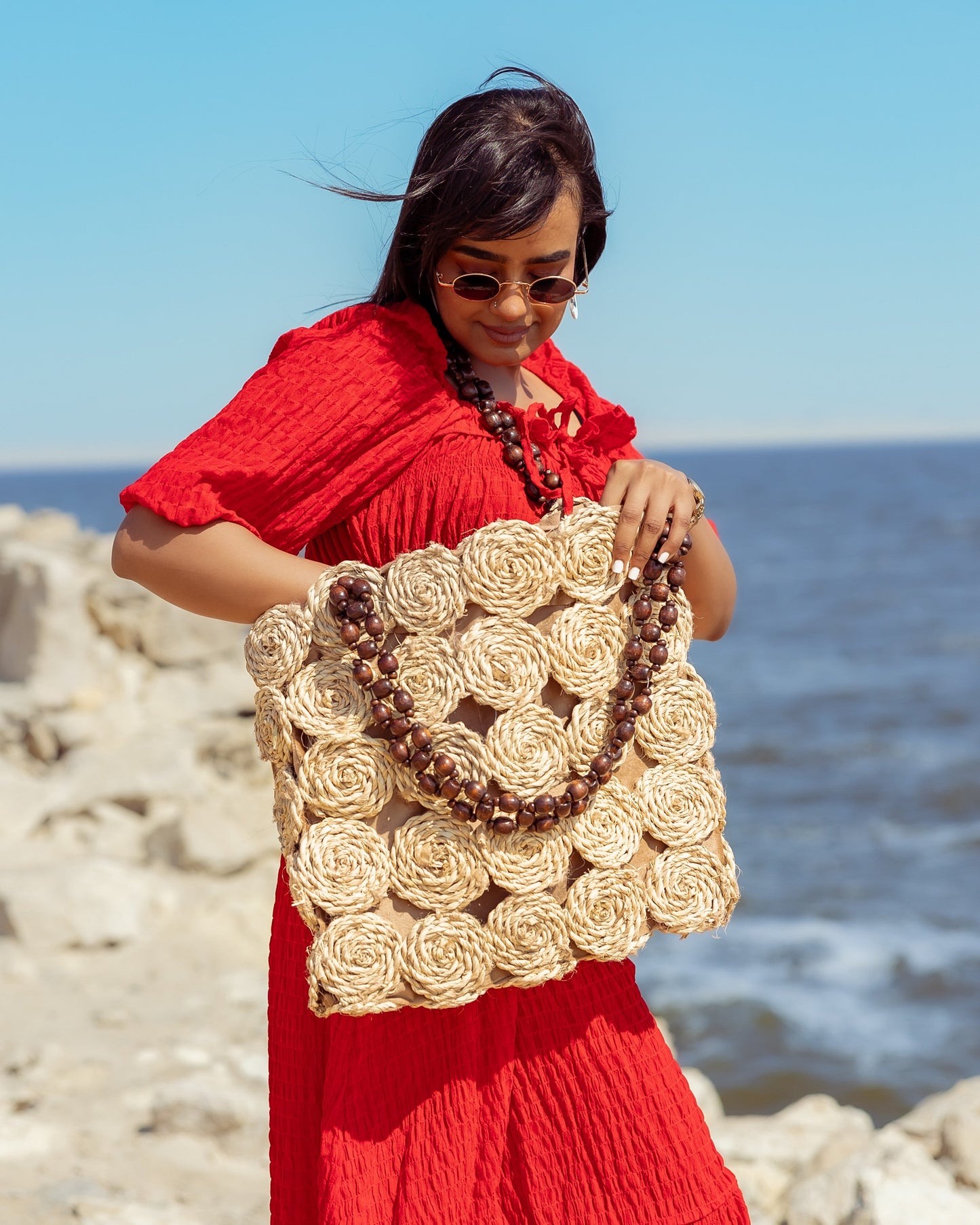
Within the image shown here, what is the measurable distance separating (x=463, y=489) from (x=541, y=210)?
0.42 m

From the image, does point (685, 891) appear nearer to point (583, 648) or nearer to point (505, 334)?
point (583, 648)

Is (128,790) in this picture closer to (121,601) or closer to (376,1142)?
(121,601)

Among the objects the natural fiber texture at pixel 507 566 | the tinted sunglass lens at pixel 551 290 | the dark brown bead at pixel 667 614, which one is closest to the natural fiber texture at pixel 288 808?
the natural fiber texture at pixel 507 566

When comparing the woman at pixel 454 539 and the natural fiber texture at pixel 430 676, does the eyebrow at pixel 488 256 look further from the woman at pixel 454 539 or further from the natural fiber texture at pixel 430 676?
the natural fiber texture at pixel 430 676

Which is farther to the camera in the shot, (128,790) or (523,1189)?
(128,790)

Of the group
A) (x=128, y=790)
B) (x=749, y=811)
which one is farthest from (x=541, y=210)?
(x=749, y=811)

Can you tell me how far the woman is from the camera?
6.10 ft

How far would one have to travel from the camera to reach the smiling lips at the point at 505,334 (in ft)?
6.56

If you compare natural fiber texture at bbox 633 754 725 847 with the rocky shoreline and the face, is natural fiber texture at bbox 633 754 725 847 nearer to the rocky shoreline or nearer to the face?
the face

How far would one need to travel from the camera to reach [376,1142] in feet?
6.39

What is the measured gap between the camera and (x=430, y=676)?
1813 millimetres

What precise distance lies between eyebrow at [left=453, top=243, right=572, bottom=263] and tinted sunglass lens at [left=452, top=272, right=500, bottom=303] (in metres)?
0.02

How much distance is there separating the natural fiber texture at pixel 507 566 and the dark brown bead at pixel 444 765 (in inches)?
8.3

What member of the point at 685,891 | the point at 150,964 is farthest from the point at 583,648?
the point at 150,964
